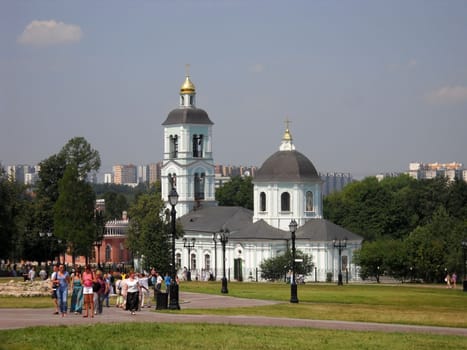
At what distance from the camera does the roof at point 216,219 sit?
101375mm

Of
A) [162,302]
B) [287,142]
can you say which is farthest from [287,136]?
[162,302]

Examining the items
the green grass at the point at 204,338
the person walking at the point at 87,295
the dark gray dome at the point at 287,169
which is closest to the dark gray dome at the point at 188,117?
the dark gray dome at the point at 287,169

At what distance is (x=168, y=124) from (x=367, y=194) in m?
26.2

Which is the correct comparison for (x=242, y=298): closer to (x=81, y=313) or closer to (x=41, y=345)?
(x=81, y=313)

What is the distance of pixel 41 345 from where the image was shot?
27.1m

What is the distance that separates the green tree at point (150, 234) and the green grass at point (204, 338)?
4593cm

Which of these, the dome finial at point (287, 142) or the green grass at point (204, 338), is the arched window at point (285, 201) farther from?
the green grass at point (204, 338)

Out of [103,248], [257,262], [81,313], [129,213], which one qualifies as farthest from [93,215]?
[81,313]

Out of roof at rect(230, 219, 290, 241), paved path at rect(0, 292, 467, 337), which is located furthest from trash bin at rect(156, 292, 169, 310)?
roof at rect(230, 219, 290, 241)

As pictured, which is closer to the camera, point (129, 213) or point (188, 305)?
point (188, 305)

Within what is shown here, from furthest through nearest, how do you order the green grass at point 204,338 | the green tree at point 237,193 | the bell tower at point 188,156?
the green tree at point 237,193 → the bell tower at point 188,156 → the green grass at point 204,338

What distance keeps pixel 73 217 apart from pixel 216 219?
1833 cm

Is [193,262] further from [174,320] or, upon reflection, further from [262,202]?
[174,320]

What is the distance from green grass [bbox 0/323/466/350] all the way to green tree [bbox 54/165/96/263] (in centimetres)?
5844
